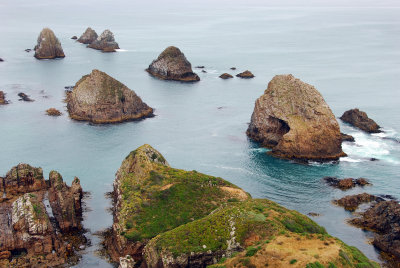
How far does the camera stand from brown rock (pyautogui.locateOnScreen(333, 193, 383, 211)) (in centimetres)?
9394

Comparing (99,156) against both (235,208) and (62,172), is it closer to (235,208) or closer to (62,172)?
(62,172)

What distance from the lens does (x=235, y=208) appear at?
70.3 m

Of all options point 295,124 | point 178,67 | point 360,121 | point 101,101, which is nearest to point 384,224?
point 295,124

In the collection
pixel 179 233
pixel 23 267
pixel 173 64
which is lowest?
pixel 23 267

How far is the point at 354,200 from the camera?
94438 millimetres

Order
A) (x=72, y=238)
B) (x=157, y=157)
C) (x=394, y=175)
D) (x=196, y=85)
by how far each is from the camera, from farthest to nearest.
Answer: (x=196, y=85) → (x=394, y=175) → (x=157, y=157) → (x=72, y=238)

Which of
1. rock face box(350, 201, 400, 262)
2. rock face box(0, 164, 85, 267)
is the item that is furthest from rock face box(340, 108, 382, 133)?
rock face box(0, 164, 85, 267)

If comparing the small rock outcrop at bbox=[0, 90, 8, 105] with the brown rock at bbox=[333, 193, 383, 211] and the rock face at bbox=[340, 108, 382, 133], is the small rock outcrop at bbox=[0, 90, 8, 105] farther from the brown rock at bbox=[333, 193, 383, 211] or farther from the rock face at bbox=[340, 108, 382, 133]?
the brown rock at bbox=[333, 193, 383, 211]

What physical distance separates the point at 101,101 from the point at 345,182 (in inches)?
3033

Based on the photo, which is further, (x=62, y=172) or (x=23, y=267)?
(x=62, y=172)

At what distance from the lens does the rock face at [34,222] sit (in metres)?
A: 71.8

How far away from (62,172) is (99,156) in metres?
13.0

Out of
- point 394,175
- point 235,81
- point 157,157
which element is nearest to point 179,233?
point 157,157

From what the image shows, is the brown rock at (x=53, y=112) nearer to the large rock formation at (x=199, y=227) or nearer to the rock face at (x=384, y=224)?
the large rock formation at (x=199, y=227)
